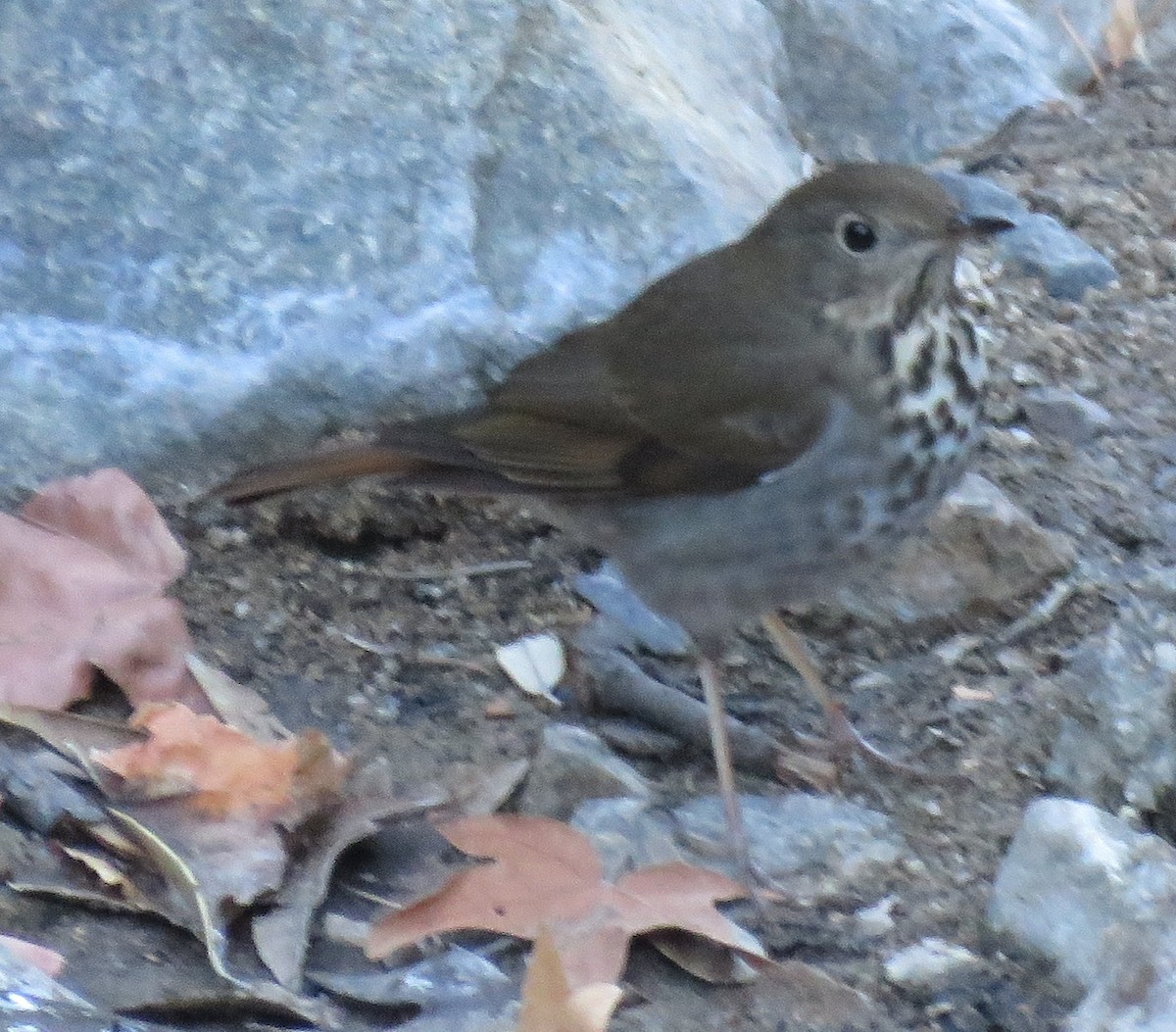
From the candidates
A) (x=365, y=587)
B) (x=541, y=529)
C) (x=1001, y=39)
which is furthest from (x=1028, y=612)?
(x=1001, y=39)

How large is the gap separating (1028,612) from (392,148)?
5.25 ft

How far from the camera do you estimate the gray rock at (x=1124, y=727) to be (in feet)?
10.3

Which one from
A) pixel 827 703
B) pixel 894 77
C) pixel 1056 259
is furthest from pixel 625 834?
pixel 894 77

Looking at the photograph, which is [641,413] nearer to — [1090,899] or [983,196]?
[1090,899]

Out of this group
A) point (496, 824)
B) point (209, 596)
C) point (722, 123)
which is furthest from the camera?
point (722, 123)

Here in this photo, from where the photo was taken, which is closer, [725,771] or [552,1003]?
[552,1003]

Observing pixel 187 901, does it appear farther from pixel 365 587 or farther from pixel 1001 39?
pixel 1001 39

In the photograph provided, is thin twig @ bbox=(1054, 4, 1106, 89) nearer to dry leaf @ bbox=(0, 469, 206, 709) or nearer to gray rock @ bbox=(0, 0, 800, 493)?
gray rock @ bbox=(0, 0, 800, 493)

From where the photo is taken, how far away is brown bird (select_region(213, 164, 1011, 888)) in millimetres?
3236

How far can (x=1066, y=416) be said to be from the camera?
13.7 feet

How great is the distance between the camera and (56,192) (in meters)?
3.91

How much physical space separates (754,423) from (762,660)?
0.64 meters

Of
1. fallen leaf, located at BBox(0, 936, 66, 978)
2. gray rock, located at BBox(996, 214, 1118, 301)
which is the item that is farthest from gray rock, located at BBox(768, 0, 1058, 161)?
fallen leaf, located at BBox(0, 936, 66, 978)

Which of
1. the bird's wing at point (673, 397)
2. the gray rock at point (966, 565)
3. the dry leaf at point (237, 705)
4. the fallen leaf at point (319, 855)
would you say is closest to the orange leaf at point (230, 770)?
the fallen leaf at point (319, 855)
